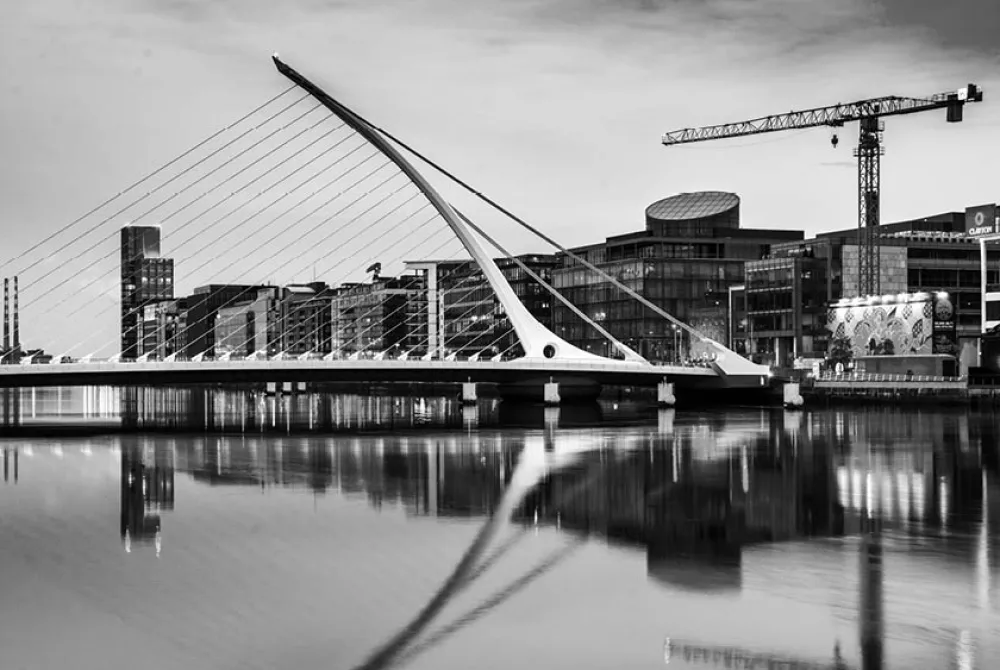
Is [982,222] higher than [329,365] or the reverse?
higher

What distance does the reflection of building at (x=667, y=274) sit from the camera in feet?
537

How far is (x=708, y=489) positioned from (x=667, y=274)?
126300mm

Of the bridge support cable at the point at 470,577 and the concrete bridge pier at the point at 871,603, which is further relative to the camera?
the bridge support cable at the point at 470,577

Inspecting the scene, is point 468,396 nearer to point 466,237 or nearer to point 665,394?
point 665,394

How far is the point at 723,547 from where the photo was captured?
2836 cm

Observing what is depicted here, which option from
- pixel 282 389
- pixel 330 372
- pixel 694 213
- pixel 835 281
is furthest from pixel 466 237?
pixel 282 389

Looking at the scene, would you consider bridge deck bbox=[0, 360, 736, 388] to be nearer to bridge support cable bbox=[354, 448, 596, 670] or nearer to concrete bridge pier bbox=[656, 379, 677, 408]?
concrete bridge pier bbox=[656, 379, 677, 408]

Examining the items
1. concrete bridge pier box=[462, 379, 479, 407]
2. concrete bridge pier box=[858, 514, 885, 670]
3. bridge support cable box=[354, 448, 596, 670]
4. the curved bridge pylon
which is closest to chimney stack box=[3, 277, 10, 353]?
concrete bridge pier box=[462, 379, 479, 407]

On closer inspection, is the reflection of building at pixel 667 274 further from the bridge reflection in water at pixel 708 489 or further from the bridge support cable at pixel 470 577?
the bridge support cable at pixel 470 577

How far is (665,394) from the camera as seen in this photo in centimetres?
10219

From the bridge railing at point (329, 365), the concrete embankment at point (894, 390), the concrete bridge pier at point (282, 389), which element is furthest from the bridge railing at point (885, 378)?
the concrete bridge pier at point (282, 389)

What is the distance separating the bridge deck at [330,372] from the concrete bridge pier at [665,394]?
3.37 feet

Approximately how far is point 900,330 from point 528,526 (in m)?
88.8

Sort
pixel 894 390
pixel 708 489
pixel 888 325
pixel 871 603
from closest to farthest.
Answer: pixel 871 603
pixel 708 489
pixel 894 390
pixel 888 325
